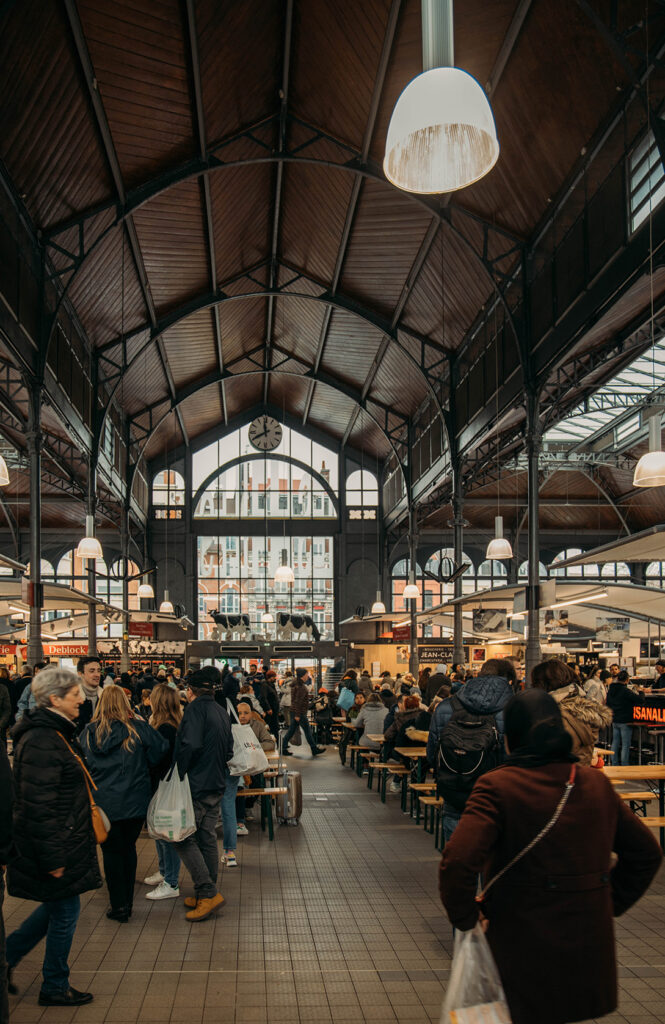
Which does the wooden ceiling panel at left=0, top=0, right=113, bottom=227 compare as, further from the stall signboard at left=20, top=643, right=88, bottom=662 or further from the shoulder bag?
the stall signboard at left=20, top=643, right=88, bottom=662

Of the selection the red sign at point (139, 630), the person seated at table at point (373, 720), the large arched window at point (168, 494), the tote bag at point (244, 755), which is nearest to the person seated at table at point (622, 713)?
the person seated at table at point (373, 720)

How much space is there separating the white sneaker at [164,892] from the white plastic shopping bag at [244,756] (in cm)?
115

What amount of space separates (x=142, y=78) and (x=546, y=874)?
1266cm

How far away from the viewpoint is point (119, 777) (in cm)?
594

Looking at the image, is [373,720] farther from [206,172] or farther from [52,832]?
[206,172]

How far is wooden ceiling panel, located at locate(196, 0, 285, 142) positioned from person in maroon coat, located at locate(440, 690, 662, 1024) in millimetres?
11626

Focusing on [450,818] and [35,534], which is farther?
[35,534]

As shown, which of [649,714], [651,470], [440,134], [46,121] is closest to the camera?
[440,134]

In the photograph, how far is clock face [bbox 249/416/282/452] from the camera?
33.9 metres

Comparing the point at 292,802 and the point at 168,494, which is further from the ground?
the point at 168,494

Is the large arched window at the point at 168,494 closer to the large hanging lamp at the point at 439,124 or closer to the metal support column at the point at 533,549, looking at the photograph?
the metal support column at the point at 533,549

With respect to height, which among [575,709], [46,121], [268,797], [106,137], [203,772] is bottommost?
[268,797]

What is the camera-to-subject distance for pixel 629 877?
2684mm

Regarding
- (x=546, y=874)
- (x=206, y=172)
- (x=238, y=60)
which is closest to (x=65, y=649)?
(x=206, y=172)
